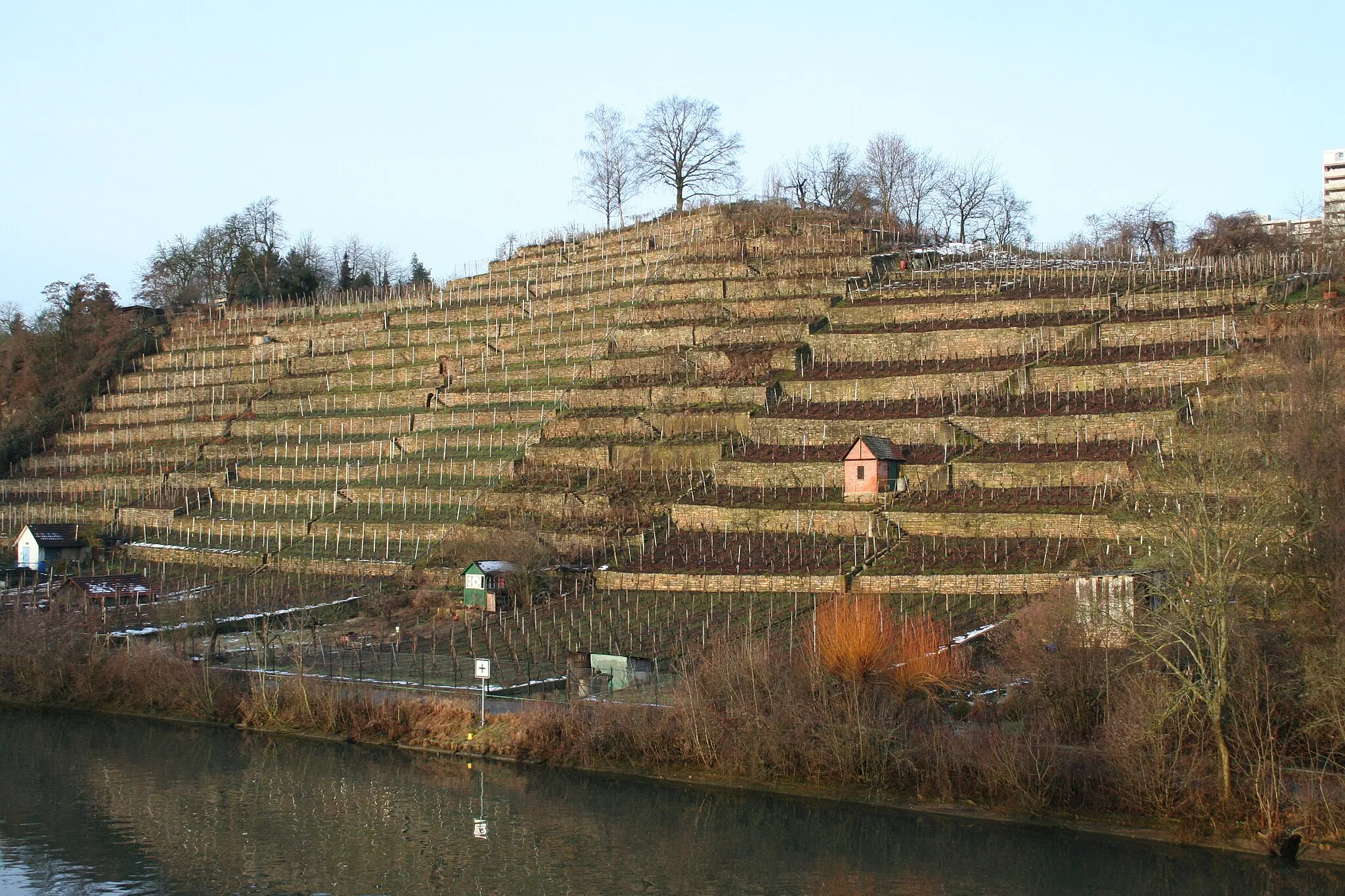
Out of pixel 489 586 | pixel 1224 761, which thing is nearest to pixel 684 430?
pixel 489 586

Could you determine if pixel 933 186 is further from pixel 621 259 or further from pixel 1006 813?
pixel 1006 813

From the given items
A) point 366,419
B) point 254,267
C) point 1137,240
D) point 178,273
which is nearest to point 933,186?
point 1137,240

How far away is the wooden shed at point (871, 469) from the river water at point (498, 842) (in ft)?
58.3

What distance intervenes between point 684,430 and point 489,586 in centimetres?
1252

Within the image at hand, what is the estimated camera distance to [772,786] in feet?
103

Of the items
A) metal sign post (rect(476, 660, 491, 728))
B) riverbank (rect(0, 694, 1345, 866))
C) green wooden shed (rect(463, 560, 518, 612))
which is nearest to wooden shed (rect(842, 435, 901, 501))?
green wooden shed (rect(463, 560, 518, 612))

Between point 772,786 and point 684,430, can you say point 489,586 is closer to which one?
point 684,430

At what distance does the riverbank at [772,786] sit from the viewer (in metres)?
27.0

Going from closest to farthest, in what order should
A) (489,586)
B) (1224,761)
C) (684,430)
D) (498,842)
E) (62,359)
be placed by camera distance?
1. (1224,761)
2. (498,842)
3. (489,586)
4. (684,430)
5. (62,359)

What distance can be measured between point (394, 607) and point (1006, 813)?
2536 cm

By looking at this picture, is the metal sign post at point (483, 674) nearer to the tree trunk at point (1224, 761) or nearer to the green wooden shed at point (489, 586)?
the green wooden shed at point (489, 586)

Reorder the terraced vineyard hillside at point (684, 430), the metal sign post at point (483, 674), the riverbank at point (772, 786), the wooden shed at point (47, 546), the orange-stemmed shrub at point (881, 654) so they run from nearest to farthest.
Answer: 1. the riverbank at point (772, 786)
2. the orange-stemmed shrub at point (881, 654)
3. the metal sign post at point (483, 674)
4. the terraced vineyard hillside at point (684, 430)
5. the wooden shed at point (47, 546)

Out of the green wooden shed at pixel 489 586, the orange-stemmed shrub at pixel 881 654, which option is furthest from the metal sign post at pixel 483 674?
the green wooden shed at pixel 489 586

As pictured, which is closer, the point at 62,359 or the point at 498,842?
the point at 498,842
